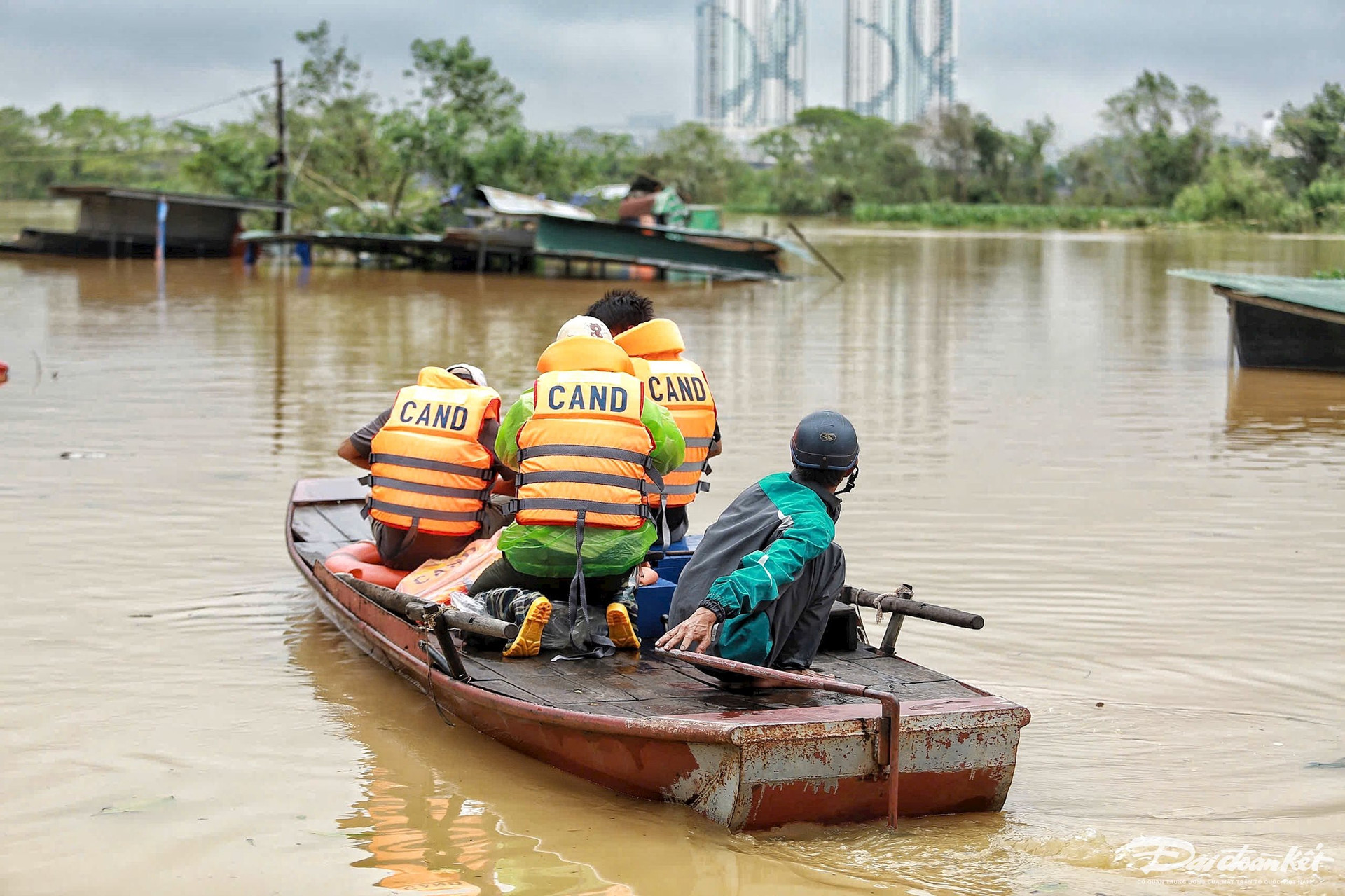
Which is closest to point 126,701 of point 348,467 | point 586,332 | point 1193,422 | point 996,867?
point 586,332

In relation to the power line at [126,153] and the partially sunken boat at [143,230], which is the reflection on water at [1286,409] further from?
the power line at [126,153]

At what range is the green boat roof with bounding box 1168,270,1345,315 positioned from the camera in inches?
653

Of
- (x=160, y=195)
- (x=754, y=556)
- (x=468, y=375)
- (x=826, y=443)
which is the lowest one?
(x=754, y=556)

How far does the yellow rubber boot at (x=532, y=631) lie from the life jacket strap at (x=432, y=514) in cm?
128

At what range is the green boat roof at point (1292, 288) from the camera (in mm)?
16581

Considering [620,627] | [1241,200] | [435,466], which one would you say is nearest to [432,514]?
[435,466]

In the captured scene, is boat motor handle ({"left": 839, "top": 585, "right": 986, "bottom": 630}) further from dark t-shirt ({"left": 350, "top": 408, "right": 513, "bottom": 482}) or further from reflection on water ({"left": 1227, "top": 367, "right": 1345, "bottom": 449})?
reflection on water ({"left": 1227, "top": 367, "right": 1345, "bottom": 449})

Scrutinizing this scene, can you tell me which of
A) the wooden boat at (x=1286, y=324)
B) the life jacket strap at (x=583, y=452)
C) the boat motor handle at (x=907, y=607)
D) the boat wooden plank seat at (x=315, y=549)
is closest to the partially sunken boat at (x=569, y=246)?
the wooden boat at (x=1286, y=324)

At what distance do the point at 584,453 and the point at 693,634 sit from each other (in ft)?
3.35

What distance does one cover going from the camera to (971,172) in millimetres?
95125

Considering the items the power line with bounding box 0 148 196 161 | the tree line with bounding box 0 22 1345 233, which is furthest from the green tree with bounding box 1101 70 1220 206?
the power line with bounding box 0 148 196 161

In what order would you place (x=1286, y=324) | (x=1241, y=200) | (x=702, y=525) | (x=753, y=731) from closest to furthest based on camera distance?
(x=753, y=731) < (x=702, y=525) < (x=1286, y=324) < (x=1241, y=200)

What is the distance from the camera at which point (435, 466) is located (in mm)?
6773

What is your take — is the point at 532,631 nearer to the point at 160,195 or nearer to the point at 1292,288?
the point at 1292,288
